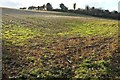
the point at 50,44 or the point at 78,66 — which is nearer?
the point at 78,66

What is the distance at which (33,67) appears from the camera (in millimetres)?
15352

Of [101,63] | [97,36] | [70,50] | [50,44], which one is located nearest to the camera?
[101,63]

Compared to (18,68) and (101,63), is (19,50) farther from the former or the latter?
(101,63)

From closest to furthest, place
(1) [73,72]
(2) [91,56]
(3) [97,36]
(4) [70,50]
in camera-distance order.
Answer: (1) [73,72]
(2) [91,56]
(4) [70,50]
(3) [97,36]

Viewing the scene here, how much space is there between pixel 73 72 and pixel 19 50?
4.45m

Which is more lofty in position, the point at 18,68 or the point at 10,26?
the point at 10,26

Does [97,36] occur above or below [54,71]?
above

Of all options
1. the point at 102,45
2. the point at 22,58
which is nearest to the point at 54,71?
the point at 22,58

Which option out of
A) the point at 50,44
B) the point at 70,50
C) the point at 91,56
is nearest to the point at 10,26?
the point at 50,44

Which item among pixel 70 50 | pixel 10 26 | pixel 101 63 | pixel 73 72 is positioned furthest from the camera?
pixel 10 26

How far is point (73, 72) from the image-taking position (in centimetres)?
1488

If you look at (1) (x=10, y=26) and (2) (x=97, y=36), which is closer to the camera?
(2) (x=97, y=36)

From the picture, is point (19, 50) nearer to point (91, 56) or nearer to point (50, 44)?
point (50, 44)

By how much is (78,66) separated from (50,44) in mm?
4752
